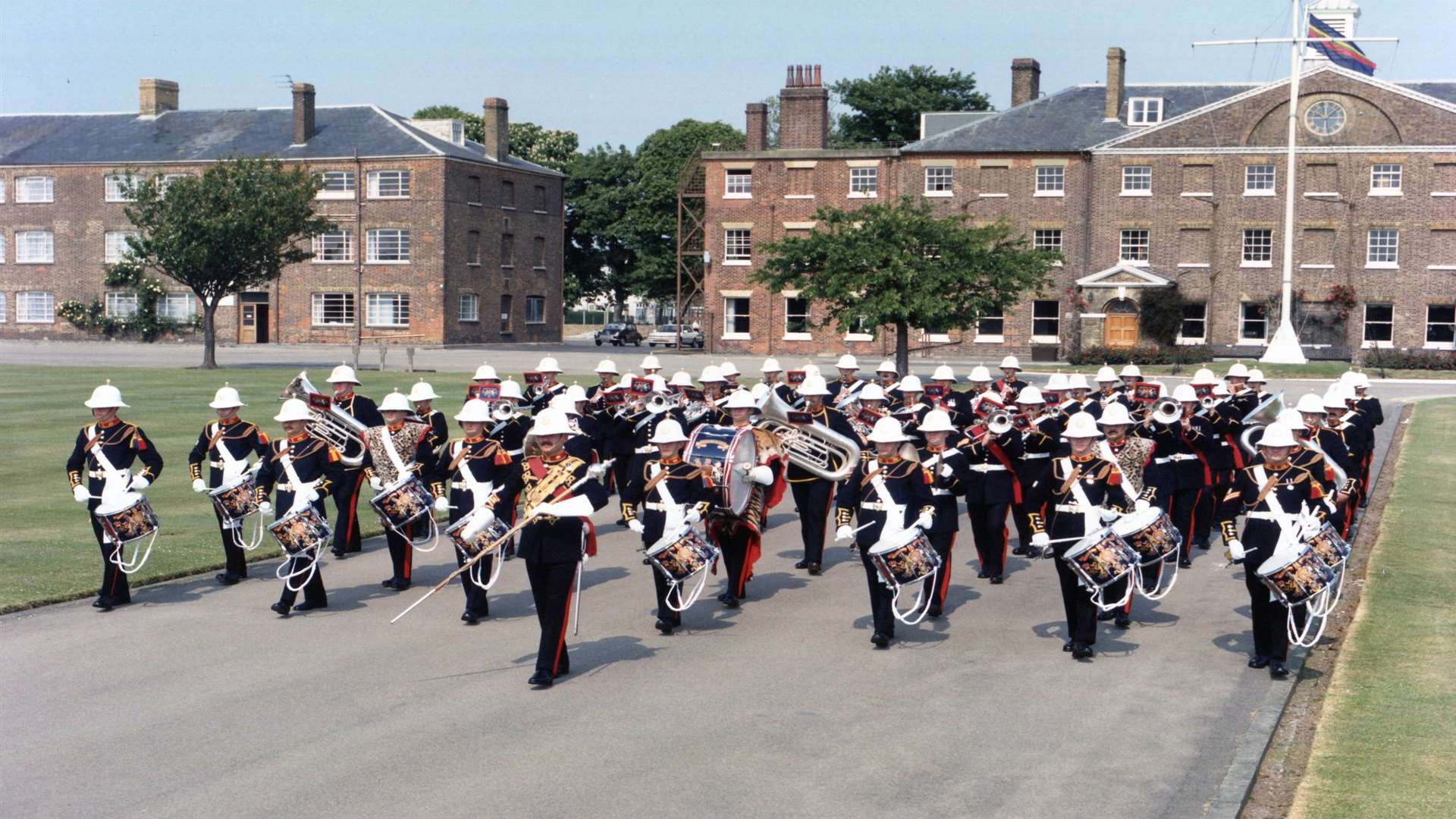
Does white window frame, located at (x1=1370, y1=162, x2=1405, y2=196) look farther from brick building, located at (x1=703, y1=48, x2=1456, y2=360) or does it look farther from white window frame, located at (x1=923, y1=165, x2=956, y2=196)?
white window frame, located at (x1=923, y1=165, x2=956, y2=196)

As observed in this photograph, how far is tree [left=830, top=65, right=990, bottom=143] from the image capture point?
8606 cm

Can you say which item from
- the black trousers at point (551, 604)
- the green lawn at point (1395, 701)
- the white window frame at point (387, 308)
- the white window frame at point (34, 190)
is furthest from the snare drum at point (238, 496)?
the white window frame at point (34, 190)

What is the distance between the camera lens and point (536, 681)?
999 cm

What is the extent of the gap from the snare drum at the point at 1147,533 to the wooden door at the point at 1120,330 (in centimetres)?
4789

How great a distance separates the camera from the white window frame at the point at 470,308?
70000 mm

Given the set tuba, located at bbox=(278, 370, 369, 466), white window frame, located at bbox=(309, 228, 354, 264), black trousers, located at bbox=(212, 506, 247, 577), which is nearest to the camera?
black trousers, located at bbox=(212, 506, 247, 577)

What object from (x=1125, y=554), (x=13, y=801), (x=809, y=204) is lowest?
(x=13, y=801)

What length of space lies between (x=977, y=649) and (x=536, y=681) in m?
3.59

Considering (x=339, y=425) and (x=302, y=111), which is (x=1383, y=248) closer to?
(x=302, y=111)

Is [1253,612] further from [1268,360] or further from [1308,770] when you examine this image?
[1268,360]

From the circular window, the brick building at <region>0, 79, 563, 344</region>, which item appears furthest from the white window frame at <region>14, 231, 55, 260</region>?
the circular window

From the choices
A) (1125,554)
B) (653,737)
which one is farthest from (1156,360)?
(653,737)

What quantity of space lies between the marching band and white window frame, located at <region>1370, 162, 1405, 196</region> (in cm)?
4298

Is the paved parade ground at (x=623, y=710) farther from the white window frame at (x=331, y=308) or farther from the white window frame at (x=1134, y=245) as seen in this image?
the white window frame at (x=331, y=308)
